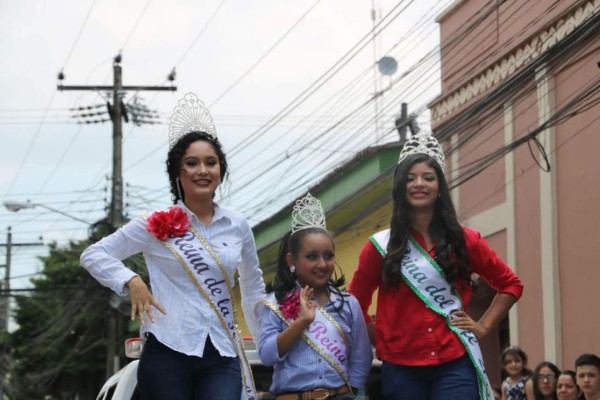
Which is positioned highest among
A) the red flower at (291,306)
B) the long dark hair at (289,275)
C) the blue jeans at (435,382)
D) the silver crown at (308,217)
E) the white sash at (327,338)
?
the silver crown at (308,217)

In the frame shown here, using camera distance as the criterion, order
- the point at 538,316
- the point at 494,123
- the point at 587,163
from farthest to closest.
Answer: the point at 494,123, the point at 538,316, the point at 587,163

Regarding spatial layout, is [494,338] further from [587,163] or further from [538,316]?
[587,163]

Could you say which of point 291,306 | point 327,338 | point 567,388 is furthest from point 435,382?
point 567,388

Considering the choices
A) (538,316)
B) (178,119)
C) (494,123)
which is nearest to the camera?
(178,119)

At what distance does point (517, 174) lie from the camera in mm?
18234

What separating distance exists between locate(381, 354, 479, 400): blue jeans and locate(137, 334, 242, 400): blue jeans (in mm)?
731

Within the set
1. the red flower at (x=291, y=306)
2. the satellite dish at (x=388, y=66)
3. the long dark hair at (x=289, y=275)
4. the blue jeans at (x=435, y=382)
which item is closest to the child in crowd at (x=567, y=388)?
the long dark hair at (x=289, y=275)

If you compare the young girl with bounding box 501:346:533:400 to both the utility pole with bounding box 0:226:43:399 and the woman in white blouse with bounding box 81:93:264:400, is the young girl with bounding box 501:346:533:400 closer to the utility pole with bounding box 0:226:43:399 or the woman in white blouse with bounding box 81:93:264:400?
the woman in white blouse with bounding box 81:93:264:400

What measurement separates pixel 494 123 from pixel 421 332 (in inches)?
504

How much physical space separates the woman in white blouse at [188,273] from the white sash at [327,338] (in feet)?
1.35

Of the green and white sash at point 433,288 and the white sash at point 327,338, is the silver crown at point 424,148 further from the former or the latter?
the white sash at point 327,338

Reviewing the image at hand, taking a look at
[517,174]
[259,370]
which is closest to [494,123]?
[517,174]

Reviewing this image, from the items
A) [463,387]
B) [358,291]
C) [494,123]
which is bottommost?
[463,387]

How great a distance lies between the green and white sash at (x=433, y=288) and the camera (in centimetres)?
619
